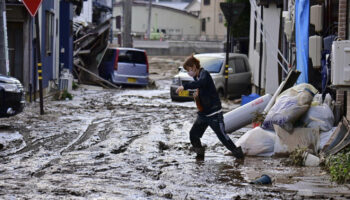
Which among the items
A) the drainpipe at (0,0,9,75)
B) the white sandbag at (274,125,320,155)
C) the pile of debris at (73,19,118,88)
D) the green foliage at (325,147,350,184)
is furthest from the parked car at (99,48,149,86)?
the green foliage at (325,147,350,184)

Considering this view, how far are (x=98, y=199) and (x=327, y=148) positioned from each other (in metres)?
4.46

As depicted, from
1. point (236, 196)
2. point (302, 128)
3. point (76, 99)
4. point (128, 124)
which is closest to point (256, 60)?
point (76, 99)

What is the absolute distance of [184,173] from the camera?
9.23 metres

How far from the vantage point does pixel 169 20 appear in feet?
270

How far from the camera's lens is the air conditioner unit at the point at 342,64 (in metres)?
10.1

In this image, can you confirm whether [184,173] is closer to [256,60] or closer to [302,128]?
[302,128]

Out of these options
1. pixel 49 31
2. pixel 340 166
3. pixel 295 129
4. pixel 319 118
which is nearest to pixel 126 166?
pixel 340 166

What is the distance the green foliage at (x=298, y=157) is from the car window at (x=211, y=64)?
43.2ft

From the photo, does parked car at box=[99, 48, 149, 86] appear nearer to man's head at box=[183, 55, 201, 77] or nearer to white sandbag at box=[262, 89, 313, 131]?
white sandbag at box=[262, 89, 313, 131]

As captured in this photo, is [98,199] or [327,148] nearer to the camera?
[98,199]

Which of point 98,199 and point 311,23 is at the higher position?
point 311,23

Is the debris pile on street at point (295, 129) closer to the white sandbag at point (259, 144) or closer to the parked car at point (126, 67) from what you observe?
the white sandbag at point (259, 144)

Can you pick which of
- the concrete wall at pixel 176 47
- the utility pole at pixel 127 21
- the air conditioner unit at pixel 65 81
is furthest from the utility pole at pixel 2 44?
the concrete wall at pixel 176 47

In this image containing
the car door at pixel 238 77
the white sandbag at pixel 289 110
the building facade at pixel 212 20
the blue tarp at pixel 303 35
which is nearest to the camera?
the white sandbag at pixel 289 110
